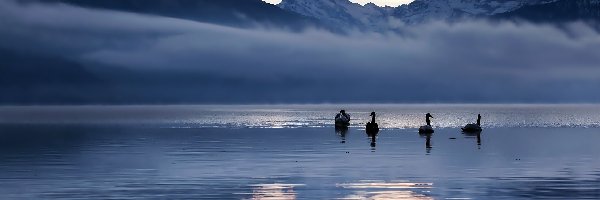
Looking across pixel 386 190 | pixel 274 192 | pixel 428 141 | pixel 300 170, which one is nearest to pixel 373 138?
pixel 428 141

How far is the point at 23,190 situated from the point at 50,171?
422 inches

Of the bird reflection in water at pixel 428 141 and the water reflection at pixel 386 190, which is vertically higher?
the bird reflection in water at pixel 428 141

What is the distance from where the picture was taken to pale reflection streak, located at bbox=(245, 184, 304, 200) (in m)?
48.4

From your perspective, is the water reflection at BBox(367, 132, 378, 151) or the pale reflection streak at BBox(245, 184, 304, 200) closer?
the pale reflection streak at BBox(245, 184, 304, 200)

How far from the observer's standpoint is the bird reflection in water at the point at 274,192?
159 ft

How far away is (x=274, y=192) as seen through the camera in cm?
→ 5053

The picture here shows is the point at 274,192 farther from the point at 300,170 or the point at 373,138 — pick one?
the point at 373,138

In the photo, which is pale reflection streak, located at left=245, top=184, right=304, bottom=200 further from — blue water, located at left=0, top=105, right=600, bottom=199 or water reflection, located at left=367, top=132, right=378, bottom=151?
water reflection, located at left=367, top=132, right=378, bottom=151

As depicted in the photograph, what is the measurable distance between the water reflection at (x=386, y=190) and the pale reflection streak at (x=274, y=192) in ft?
8.44

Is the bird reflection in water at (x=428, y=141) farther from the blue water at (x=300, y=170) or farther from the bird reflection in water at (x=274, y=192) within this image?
A: the bird reflection in water at (x=274, y=192)

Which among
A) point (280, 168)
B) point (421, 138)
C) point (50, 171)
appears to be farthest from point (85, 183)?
point (421, 138)

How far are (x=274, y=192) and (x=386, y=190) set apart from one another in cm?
511

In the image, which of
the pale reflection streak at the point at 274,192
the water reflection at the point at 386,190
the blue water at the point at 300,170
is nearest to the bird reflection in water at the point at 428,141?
the blue water at the point at 300,170

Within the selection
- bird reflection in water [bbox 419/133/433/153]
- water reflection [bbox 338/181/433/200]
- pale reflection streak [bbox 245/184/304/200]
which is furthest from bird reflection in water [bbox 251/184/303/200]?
bird reflection in water [bbox 419/133/433/153]
